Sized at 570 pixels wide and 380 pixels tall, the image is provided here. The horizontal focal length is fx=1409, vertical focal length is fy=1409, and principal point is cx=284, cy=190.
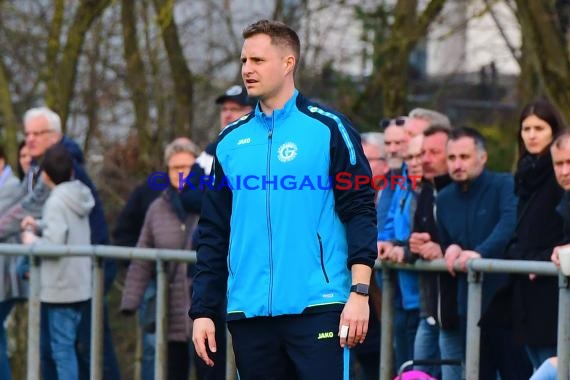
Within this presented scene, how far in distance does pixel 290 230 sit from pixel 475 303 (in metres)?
1.73

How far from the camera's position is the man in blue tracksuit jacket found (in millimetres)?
5434

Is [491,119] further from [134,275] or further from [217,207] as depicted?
[217,207]

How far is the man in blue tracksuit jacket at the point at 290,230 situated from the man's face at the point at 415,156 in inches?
107

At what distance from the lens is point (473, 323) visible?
6883 millimetres

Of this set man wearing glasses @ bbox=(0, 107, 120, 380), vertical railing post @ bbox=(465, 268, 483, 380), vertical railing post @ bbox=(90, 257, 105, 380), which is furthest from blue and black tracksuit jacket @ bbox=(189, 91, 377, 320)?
man wearing glasses @ bbox=(0, 107, 120, 380)

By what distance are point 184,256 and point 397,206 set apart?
4.53 feet

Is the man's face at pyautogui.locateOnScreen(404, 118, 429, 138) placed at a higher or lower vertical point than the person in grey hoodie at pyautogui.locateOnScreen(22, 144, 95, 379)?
higher

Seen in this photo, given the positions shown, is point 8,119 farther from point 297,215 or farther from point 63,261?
point 297,215

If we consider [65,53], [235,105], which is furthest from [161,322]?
[65,53]

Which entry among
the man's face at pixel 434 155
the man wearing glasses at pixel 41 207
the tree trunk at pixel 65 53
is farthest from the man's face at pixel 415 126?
the tree trunk at pixel 65 53

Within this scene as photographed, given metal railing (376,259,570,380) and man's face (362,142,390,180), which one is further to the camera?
man's face (362,142,390,180)

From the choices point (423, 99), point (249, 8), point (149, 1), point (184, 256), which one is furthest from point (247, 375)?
point (249, 8)

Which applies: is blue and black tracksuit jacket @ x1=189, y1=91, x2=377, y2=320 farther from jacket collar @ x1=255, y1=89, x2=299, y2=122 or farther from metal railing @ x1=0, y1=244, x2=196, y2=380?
metal railing @ x1=0, y1=244, x2=196, y2=380

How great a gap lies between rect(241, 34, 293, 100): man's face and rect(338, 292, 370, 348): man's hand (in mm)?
883
